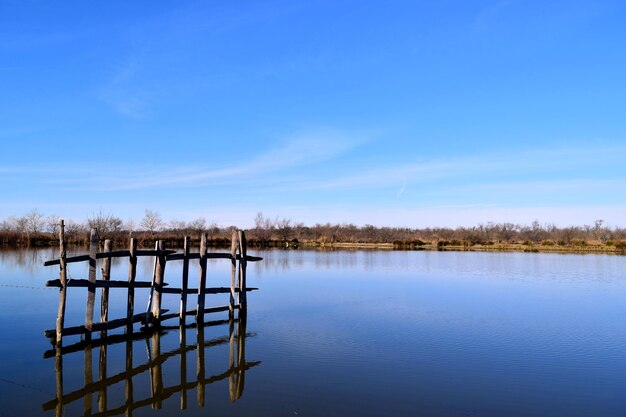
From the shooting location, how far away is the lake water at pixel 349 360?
25.9 ft

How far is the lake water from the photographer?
7898 mm

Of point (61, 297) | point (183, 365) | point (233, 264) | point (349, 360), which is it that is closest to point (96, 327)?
point (61, 297)

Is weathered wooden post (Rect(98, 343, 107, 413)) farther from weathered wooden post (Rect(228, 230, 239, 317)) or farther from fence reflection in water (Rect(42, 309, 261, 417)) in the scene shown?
weathered wooden post (Rect(228, 230, 239, 317))

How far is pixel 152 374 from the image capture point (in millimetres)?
9336

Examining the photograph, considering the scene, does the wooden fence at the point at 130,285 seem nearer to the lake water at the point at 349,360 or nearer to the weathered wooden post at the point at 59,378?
the weathered wooden post at the point at 59,378

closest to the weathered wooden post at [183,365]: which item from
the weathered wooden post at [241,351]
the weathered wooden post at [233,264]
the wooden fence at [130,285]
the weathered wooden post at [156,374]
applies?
the weathered wooden post at [156,374]

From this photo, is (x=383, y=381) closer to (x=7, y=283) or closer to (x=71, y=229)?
(x=7, y=283)

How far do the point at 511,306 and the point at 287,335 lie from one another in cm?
990

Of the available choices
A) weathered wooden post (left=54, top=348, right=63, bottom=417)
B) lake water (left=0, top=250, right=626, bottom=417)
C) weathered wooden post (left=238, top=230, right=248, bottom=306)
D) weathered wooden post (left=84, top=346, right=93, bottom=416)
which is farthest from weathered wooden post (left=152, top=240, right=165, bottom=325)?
weathered wooden post (left=54, top=348, right=63, bottom=417)

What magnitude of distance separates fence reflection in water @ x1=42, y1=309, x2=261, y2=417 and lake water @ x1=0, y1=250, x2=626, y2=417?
0.05 m

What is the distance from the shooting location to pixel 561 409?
26.0 feet

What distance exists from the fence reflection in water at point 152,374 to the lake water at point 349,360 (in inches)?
1.8

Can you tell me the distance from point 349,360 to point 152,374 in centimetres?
406

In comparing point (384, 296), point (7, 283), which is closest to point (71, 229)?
point (7, 283)
